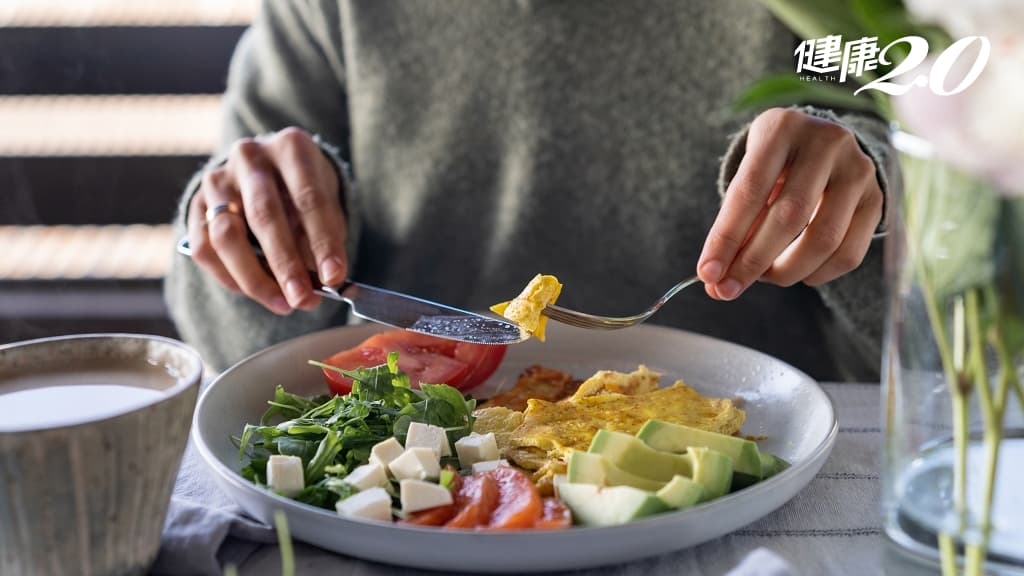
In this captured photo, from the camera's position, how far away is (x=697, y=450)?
3.25 ft

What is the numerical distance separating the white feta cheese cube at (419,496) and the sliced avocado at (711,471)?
252mm

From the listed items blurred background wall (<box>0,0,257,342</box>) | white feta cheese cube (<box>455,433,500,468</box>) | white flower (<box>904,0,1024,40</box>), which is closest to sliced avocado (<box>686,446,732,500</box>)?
white feta cheese cube (<box>455,433,500,468</box>)

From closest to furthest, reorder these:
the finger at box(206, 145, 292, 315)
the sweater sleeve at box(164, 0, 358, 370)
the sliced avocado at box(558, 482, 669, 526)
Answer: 1. the sliced avocado at box(558, 482, 669, 526)
2. the finger at box(206, 145, 292, 315)
3. the sweater sleeve at box(164, 0, 358, 370)

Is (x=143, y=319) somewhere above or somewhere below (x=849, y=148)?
below

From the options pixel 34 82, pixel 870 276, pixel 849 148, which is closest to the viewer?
pixel 849 148

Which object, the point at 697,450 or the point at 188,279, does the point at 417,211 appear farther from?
the point at 697,450

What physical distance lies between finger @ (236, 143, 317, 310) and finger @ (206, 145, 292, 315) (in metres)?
0.02

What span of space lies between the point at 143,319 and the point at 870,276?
2.32m

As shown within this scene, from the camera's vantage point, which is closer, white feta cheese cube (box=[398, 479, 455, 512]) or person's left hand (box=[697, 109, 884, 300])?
white feta cheese cube (box=[398, 479, 455, 512])

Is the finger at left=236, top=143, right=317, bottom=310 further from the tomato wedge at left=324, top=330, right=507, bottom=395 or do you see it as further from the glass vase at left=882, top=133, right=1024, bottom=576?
the glass vase at left=882, top=133, right=1024, bottom=576

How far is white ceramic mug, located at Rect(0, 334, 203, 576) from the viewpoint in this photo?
81cm

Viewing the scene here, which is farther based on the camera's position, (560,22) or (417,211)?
(417,211)

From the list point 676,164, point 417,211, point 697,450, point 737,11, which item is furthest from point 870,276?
point 697,450

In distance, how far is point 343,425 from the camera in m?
1.17
